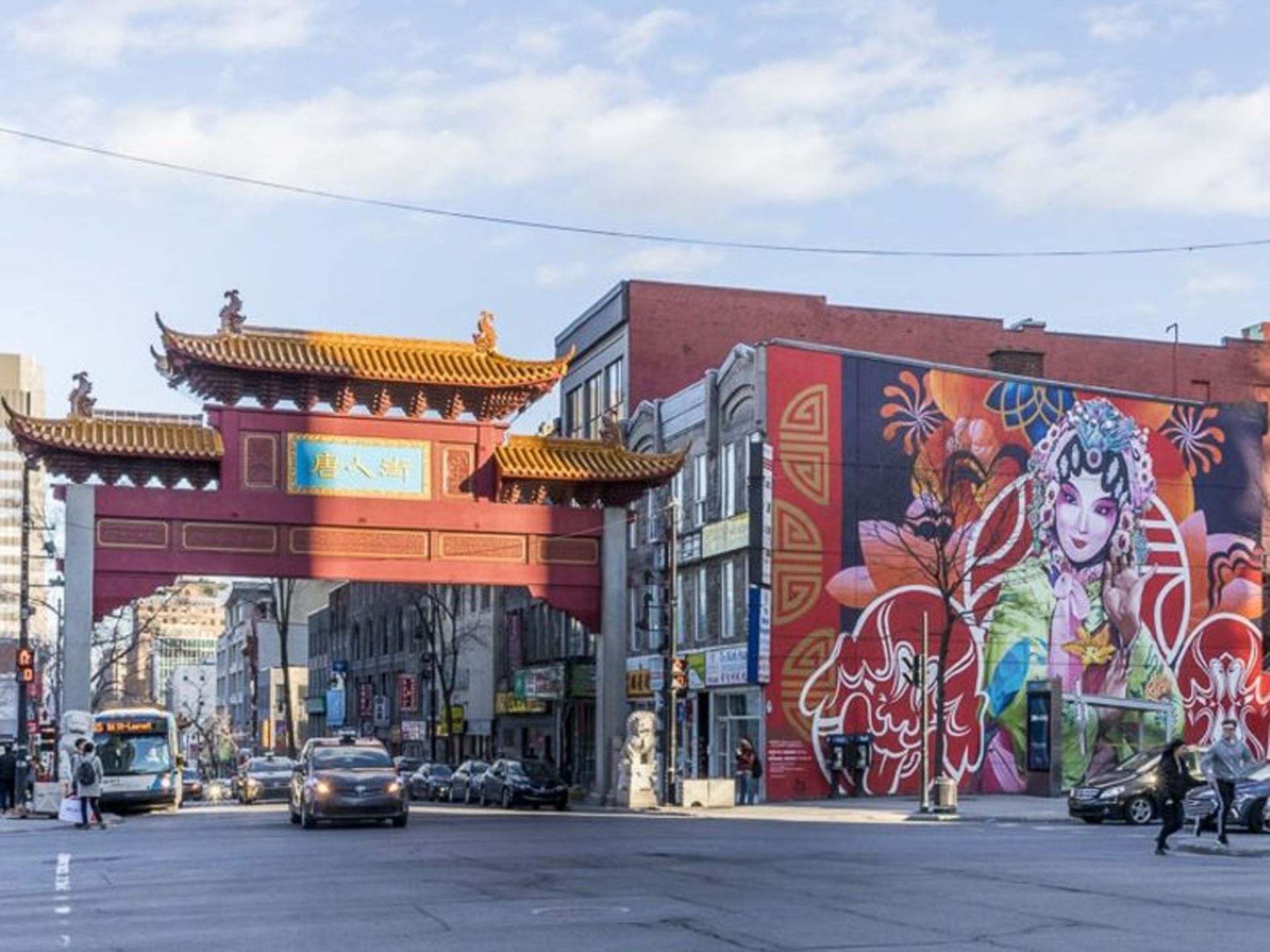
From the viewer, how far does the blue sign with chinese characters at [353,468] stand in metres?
44.2

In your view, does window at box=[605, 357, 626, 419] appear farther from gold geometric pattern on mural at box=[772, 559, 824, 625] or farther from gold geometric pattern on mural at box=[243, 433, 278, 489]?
gold geometric pattern on mural at box=[243, 433, 278, 489]

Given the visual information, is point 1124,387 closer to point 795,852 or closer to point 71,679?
point 71,679

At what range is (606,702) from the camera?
4669 cm

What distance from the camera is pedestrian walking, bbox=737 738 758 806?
45.9 m

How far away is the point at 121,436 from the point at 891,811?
19.8 meters

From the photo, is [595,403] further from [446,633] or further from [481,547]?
[446,633]

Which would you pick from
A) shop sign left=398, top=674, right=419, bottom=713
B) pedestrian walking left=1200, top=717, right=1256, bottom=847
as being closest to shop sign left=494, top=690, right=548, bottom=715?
→ shop sign left=398, top=674, right=419, bottom=713

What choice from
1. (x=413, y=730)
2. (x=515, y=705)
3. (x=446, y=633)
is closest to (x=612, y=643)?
(x=515, y=705)

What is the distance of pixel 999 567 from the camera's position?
170ft

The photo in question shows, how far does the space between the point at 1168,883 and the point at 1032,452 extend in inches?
1347

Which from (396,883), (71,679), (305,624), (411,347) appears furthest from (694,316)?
(305,624)

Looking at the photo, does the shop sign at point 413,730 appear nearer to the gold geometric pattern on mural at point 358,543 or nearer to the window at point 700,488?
the window at point 700,488

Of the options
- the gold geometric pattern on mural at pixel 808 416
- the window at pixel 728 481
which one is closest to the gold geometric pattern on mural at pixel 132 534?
the window at pixel 728 481

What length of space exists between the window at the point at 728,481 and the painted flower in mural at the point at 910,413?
422cm
